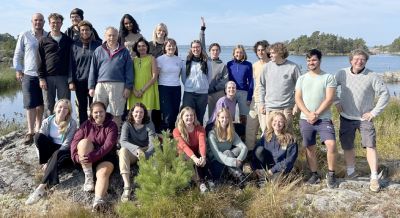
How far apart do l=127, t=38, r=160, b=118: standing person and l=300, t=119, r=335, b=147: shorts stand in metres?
2.44

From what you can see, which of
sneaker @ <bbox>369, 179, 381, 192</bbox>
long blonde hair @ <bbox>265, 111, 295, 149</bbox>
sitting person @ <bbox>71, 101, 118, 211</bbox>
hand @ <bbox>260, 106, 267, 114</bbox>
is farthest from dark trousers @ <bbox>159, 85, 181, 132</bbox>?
sneaker @ <bbox>369, 179, 381, 192</bbox>

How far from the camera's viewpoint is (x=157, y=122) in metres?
6.62

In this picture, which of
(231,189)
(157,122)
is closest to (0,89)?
(157,122)

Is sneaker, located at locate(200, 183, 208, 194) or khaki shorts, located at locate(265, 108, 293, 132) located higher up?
khaki shorts, located at locate(265, 108, 293, 132)

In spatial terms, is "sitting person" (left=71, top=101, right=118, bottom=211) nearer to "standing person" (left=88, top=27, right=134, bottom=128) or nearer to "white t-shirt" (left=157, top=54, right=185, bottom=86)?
"standing person" (left=88, top=27, right=134, bottom=128)

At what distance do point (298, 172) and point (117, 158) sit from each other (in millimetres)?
2917

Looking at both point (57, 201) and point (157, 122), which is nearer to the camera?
point (57, 201)

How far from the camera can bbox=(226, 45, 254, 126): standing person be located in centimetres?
659

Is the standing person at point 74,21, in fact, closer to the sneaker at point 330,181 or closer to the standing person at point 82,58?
the standing person at point 82,58

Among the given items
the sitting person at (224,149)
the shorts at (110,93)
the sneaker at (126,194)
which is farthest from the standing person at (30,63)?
the sitting person at (224,149)

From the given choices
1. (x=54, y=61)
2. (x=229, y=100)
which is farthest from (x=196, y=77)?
(x=54, y=61)

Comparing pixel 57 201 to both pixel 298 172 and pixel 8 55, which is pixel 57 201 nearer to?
pixel 298 172

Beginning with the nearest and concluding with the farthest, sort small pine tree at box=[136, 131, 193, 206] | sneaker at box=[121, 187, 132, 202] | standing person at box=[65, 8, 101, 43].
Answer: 1. small pine tree at box=[136, 131, 193, 206]
2. sneaker at box=[121, 187, 132, 202]
3. standing person at box=[65, 8, 101, 43]

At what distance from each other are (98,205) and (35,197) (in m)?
0.93
